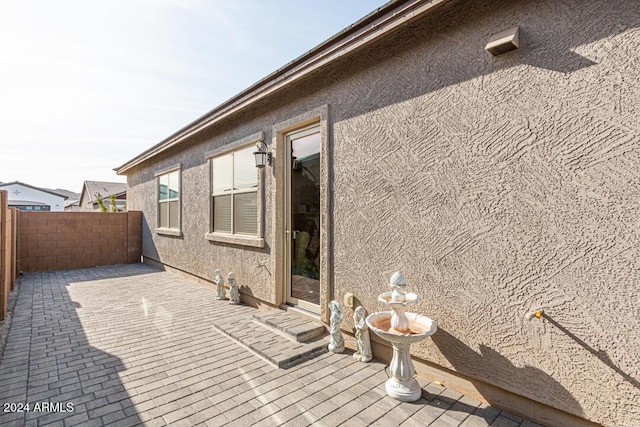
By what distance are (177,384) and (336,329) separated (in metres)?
1.94

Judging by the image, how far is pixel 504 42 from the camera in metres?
2.57

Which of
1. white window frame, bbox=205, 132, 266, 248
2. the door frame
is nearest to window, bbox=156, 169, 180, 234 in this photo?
white window frame, bbox=205, 132, 266, 248

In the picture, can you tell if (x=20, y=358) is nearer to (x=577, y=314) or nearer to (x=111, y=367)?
(x=111, y=367)

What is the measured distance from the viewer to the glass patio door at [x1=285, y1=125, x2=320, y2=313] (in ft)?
15.8

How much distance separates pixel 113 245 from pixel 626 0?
1420cm

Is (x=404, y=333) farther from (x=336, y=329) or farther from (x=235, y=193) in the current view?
(x=235, y=193)

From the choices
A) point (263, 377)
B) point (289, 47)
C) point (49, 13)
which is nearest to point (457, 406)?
point (263, 377)

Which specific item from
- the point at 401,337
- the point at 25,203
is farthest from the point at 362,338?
the point at 25,203

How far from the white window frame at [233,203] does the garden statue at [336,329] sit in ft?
7.18

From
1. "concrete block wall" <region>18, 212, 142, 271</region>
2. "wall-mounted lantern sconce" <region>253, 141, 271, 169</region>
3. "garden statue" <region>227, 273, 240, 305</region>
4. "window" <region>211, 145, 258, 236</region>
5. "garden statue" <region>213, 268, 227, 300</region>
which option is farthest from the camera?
"concrete block wall" <region>18, 212, 142, 271</region>

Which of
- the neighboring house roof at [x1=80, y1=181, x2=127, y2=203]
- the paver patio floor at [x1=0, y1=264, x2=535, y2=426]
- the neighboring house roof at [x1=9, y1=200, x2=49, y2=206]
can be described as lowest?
the paver patio floor at [x1=0, y1=264, x2=535, y2=426]

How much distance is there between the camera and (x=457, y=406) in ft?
9.07

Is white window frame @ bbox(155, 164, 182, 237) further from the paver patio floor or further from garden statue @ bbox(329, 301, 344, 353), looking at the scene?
garden statue @ bbox(329, 301, 344, 353)

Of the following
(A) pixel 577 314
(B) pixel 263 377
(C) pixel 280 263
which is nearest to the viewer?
(A) pixel 577 314
